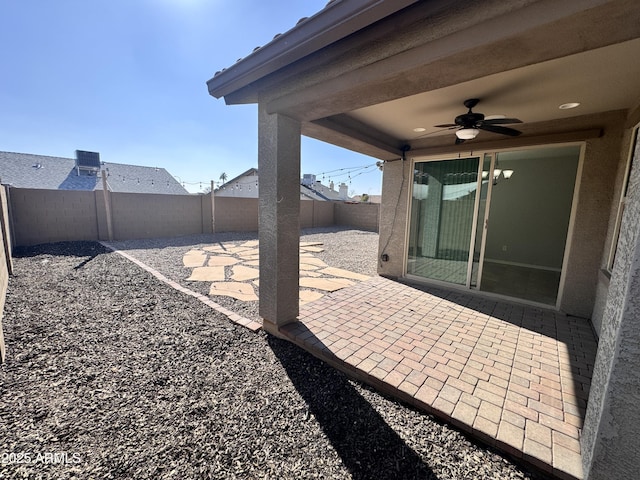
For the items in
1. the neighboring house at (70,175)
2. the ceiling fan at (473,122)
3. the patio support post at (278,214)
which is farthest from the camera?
the neighboring house at (70,175)

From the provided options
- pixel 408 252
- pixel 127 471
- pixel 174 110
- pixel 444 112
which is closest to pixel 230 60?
pixel 444 112

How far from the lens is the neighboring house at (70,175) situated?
13367 millimetres

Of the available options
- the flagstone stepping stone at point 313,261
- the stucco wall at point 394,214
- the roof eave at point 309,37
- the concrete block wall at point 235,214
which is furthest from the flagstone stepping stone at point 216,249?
the roof eave at point 309,37

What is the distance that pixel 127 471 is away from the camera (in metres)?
1.24

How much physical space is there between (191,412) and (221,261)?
14.3 ft

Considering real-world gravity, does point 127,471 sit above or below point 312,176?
below

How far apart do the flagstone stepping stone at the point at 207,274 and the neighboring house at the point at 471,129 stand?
7.14ft

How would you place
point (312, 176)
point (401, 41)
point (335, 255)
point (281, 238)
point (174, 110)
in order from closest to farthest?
1. point (401, 41)
2. point (281, 238)
3. point (335, 255)
4. point (174, 110)
5. point (312, 176)

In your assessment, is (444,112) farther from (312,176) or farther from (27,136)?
(27,136)

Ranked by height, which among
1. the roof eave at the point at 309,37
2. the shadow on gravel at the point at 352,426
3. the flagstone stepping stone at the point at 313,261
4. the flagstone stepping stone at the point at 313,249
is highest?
the roof eave at the point at 309,37

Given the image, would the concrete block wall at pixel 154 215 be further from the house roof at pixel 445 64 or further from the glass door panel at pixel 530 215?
the glass door panel at pixel 530 215

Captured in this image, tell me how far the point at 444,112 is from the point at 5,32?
24.7ft

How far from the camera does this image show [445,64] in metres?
1.40

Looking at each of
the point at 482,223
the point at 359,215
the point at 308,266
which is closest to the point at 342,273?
the point at 308,266
